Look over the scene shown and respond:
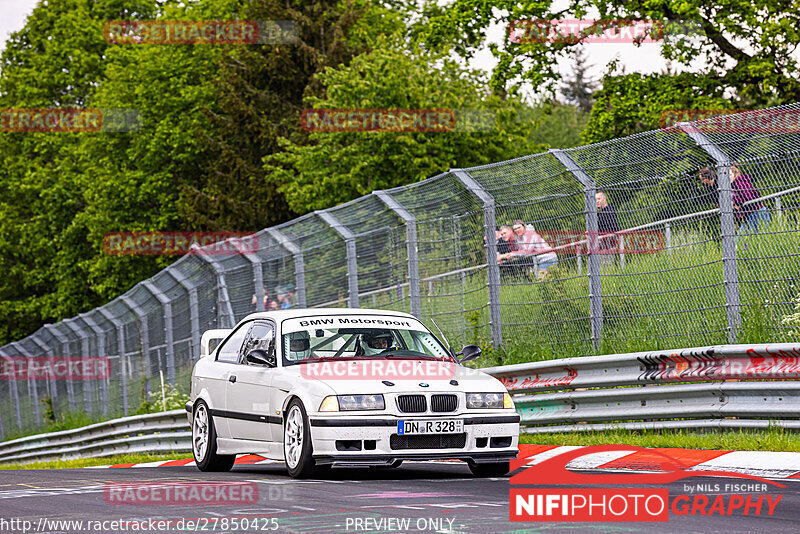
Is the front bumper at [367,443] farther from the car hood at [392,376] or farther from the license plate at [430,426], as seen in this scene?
the car hood at [392,376]

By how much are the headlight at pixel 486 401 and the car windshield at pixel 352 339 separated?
0.93 m

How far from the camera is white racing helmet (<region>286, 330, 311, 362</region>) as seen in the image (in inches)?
424

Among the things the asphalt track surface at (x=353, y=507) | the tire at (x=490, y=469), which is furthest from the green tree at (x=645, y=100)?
the asphalt track surface at (x=353, y=507)

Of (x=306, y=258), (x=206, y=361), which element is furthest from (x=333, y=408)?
(x=306, y=258)

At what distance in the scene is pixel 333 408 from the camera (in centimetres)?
952

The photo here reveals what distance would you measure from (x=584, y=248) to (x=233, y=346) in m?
3.77

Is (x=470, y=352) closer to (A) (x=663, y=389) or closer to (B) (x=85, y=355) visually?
(A) (x=663, y=389)

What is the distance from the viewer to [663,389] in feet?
35.9

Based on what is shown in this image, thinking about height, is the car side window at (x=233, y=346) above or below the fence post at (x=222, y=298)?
below

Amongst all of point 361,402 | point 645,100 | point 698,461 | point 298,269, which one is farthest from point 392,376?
point 645,100

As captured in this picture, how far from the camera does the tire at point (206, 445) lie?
11633mm

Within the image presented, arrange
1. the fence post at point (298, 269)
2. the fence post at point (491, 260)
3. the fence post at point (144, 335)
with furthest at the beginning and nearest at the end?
the fence post at point (144, 335)
the fence post at point (298, 269)
the fence post at point (491, 260)

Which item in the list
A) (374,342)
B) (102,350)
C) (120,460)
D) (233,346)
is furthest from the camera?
(102,350)

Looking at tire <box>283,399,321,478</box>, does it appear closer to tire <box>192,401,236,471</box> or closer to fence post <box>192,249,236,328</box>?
tire <box>192,401,236,471</box>
